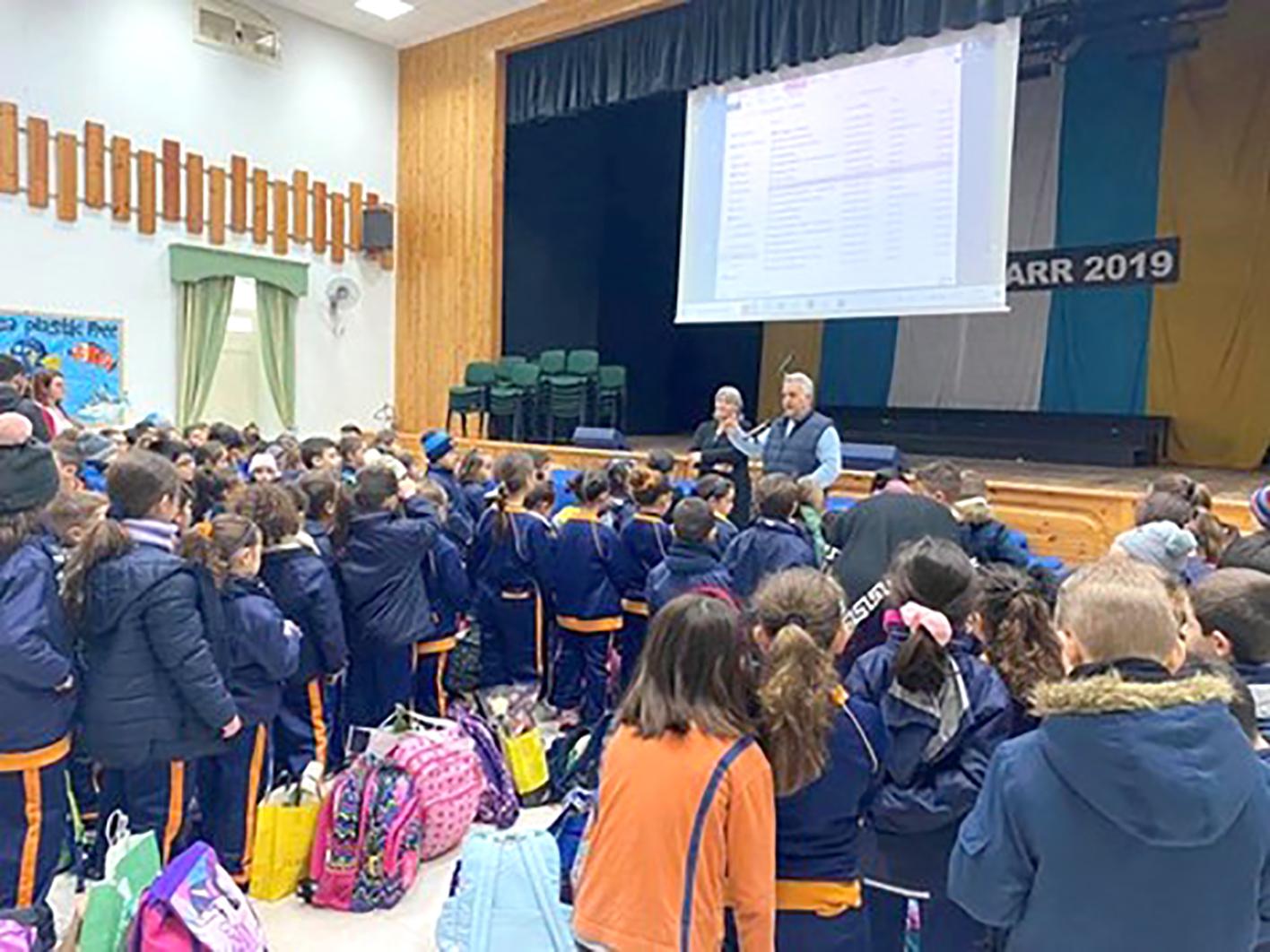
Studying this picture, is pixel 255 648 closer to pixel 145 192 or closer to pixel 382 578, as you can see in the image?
pixel 382 578

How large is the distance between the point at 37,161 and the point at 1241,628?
8854 mm

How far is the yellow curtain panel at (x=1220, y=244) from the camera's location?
28.5 ft

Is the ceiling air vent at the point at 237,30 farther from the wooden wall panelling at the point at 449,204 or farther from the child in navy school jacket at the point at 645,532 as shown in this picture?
the child in navy school jacket at the point at 645,532

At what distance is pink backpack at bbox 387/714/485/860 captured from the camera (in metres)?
2.66

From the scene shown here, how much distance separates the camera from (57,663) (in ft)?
6.81

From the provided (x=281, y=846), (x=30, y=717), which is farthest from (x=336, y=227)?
(x=30, y=717)

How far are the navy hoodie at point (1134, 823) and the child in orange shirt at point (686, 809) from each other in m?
0.34

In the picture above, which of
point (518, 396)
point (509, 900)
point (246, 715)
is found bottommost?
point (509, 900)

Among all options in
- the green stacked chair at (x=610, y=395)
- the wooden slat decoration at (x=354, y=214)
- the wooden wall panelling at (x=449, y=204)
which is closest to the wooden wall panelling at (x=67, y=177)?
the wooden slat decoration at (x=354, y=214)

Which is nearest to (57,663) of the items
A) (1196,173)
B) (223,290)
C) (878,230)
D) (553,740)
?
(553,740)

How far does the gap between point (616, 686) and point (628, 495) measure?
761mm

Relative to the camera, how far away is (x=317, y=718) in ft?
9.96

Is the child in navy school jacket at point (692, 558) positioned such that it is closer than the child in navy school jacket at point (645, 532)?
Yes

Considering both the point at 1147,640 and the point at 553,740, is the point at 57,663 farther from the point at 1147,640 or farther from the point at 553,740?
the point at 1147,640
